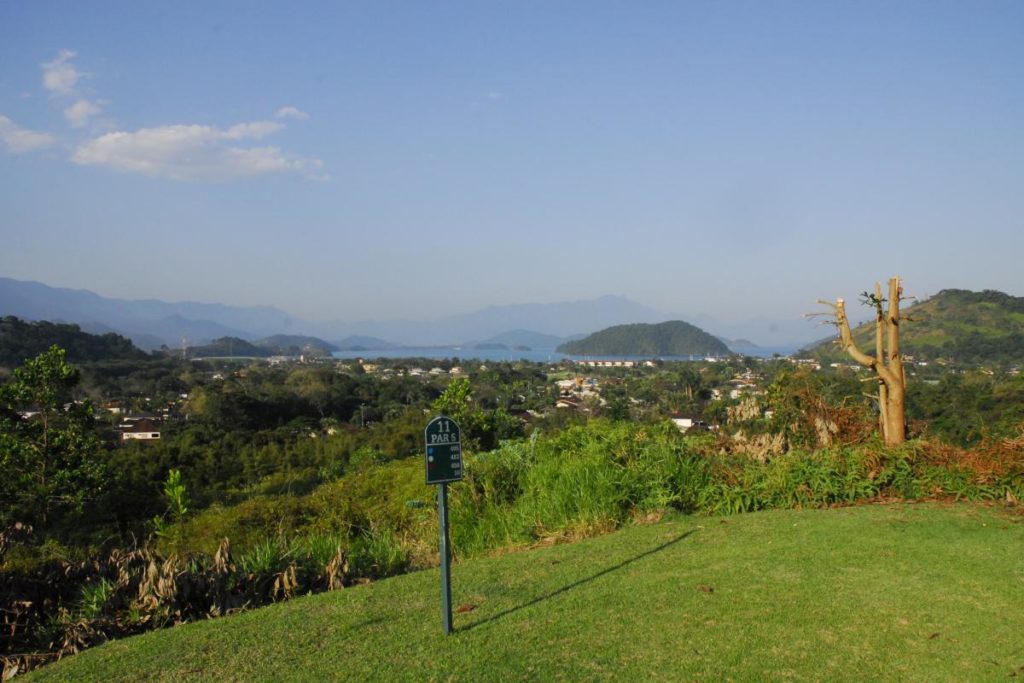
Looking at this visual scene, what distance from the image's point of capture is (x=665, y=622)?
4738 millimetres

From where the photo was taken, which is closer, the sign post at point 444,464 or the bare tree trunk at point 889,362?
the sign post at point 444,464

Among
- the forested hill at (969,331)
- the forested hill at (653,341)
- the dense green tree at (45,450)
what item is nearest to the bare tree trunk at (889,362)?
the dense green tree at (45,450)

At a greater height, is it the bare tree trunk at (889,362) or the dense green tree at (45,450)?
the bare tree trunk at (889,362)

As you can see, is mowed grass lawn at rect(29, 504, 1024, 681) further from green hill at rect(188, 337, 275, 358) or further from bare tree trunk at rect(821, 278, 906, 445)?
green hill at rect(188, 337, 275, 358)

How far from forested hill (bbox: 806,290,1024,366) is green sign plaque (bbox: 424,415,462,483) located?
4789 centimetres

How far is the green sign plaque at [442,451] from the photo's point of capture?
462 cm

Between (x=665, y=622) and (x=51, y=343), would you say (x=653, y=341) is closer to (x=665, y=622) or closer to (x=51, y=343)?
(x=51, y=343)

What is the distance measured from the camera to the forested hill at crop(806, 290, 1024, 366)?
2082 inches

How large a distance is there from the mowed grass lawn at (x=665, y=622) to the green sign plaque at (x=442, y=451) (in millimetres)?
1005

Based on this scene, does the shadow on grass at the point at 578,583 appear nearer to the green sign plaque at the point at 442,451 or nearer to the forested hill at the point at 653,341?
the green sign plaque at the point at 442,451

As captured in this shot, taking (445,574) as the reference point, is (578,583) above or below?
below

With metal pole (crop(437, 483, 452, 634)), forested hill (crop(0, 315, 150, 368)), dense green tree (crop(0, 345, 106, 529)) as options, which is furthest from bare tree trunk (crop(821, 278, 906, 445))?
forested hill (crop(0, 315, 150, 368))

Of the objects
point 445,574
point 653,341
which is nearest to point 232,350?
point 653,341

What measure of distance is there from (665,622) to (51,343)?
59.6 metres
